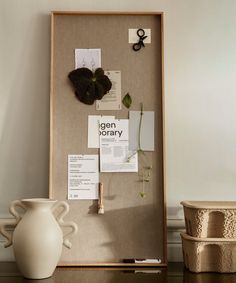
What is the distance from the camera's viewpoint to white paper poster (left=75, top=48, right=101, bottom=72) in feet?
4.71

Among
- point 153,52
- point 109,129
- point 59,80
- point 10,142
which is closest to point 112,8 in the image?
point 153,52

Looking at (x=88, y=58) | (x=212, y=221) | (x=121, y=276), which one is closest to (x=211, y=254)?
(x=212, y=221)

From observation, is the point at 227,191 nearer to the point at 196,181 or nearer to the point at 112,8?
the point at 196,181

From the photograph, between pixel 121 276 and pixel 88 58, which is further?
pixel 88 58

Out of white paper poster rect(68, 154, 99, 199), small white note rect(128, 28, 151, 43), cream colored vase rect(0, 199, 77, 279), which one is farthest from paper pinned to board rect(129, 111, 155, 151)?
cream colored vase rect(0, 199, 77, 279)

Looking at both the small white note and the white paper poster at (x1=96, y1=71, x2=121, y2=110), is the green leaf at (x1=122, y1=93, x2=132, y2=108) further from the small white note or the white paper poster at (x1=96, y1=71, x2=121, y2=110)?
the small white note

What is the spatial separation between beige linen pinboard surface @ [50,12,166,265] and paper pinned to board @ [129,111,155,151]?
0.02m

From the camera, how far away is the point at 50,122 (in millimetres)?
1409

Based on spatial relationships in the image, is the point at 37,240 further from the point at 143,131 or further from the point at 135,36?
the point at 135,36

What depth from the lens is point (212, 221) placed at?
49.7 inches

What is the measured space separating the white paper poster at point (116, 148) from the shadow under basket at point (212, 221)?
27 cm

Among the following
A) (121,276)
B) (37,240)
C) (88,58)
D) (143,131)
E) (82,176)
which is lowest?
(121,276)

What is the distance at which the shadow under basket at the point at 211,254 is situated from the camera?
4.08 ft

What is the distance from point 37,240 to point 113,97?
0.57 m
